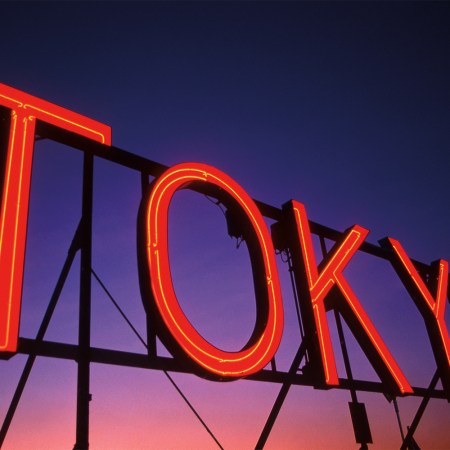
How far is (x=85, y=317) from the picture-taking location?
4.69 meters

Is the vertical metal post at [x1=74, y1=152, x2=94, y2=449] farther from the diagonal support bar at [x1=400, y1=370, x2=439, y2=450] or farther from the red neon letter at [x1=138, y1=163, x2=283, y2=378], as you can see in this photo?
the diagonal support bar at [x1=400, y1=370, x2=439, y2=450]

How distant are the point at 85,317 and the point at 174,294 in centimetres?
89

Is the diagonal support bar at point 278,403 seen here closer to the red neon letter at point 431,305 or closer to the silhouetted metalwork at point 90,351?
the silhouetted metalwork at point 90,351

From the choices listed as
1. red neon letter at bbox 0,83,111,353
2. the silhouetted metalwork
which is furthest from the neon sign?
the silhouetted metalwork

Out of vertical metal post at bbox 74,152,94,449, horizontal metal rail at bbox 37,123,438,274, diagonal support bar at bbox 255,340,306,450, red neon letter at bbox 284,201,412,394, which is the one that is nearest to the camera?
vertical metal post at bbox 74,152,94,449

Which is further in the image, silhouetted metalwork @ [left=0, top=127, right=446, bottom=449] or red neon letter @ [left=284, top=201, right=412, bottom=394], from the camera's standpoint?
red neon letter @ [left=284, top=201, right=412, bottom=394]

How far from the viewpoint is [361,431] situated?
6438 mm

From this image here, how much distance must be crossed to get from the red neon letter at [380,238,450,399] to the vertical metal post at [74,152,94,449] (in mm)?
6208

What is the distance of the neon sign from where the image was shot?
14.5 feet

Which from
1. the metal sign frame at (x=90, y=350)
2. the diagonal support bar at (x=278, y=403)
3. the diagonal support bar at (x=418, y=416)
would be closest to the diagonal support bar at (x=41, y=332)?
the metal sign frame at (x=90, y=350)

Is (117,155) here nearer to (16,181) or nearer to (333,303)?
(16,181)

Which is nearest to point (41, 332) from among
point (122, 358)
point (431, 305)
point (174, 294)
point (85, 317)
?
point (85, 317)

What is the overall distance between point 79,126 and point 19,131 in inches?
39.5

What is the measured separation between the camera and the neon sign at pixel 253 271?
4.42 metres
